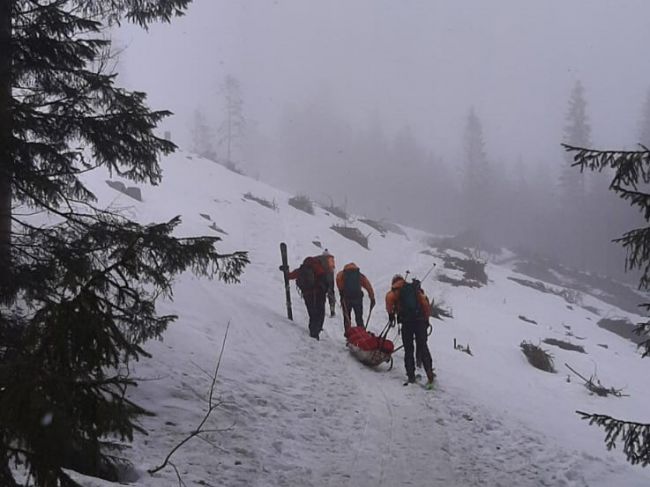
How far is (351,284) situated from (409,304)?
3.11m

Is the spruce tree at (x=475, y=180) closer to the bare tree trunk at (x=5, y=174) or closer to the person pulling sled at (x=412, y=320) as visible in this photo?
the person pulling sled at (x=412, y=320)

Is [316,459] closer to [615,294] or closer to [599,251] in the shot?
[615,294]

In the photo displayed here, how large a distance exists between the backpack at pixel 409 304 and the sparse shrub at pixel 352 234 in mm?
20478

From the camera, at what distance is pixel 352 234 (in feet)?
101

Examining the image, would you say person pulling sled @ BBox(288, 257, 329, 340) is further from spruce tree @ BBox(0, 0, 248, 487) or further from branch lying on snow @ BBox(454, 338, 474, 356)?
spruce tree @ BBox(0, 0, 248, 487)

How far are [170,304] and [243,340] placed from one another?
1615 millimetres

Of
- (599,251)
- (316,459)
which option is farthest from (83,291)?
(599,251)

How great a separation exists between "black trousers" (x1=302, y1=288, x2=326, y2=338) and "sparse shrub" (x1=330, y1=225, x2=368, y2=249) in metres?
18.2

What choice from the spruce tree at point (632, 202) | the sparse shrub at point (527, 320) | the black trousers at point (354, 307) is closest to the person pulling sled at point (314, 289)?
the black trousers at point (354, 307)

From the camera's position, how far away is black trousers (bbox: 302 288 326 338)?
1125 centimetres

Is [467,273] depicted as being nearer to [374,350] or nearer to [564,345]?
[564,345]

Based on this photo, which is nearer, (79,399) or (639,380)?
(79,399)

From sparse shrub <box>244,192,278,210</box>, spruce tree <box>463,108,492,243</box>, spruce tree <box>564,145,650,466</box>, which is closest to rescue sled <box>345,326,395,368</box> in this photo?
spruce tree <box>564,145,650,466</box>

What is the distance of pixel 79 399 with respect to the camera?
1968 mm
